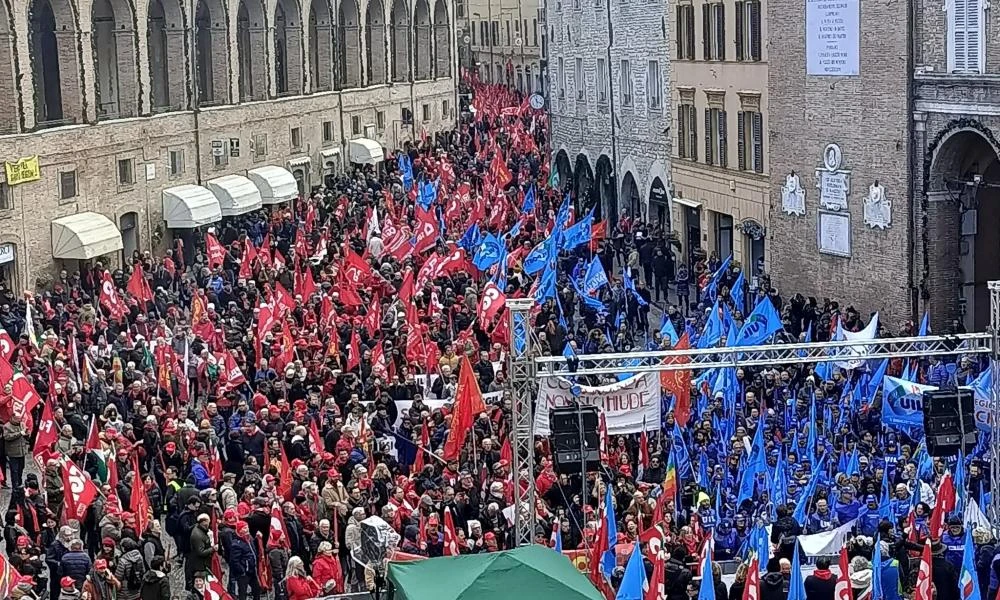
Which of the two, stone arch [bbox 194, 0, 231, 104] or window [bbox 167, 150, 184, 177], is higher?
stone arch [bbox 194, 0, 231, 104]

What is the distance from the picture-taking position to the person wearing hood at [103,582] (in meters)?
18.8

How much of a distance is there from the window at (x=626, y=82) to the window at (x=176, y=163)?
43.6ft

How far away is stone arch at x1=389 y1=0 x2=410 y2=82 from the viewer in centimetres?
7019

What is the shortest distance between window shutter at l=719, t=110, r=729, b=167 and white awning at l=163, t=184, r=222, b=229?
15130 millimetres

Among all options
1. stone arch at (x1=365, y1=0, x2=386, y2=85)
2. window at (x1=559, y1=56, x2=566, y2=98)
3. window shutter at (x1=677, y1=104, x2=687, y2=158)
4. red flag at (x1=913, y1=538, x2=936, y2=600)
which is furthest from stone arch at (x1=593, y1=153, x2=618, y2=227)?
red flag at (x1=913, y1=538, x2=936, y2=600)

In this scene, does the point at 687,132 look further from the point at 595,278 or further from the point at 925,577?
the point at 925,577

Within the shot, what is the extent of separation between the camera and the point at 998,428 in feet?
68.5

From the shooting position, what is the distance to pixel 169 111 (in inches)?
2002

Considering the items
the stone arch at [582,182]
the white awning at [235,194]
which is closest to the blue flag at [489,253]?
the white awning at [235,194]

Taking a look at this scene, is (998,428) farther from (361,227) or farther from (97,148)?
(97,148)

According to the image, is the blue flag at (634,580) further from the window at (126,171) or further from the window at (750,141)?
the window at (126,171)

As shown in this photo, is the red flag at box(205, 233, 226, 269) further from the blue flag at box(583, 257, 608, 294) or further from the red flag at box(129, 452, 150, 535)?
the red flag at box(129, 452, 150, 535)

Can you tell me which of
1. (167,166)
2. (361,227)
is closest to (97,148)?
(167,166)

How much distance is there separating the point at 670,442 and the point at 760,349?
2653mm
